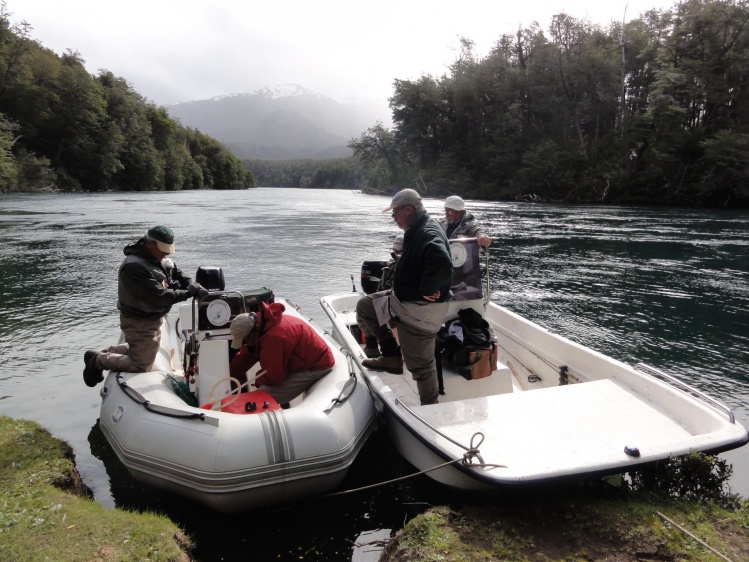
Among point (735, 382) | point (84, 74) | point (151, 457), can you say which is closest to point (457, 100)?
point (84, 74)

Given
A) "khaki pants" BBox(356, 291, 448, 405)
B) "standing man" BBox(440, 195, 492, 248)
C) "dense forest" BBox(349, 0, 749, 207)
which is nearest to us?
"khaki pants" BBox(356, 291, 448, 405)

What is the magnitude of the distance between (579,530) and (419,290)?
2157 millimetres

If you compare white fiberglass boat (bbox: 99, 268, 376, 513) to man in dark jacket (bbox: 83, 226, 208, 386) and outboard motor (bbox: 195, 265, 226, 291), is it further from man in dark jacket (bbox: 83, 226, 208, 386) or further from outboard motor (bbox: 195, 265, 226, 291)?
outboard motor (bbox: 195, 265, 226, 291)

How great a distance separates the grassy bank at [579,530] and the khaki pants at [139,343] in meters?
3.29

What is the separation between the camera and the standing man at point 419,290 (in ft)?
14.2

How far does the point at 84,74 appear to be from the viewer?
56750mm

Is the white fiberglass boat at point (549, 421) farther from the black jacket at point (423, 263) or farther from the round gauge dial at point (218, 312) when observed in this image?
the round gauge dial at point (218, 312)

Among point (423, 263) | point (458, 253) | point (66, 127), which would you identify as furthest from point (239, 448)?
point (66, 127)

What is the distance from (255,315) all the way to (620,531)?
3.24 metres

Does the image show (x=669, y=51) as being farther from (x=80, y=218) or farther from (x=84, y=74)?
(x=84, y=74)

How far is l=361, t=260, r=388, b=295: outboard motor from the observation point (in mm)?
7193

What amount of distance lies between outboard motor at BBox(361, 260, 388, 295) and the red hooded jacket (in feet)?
7.18

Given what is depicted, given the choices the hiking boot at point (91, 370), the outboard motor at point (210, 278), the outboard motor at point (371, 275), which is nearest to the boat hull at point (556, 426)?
the outboard motor at point (371, 275)

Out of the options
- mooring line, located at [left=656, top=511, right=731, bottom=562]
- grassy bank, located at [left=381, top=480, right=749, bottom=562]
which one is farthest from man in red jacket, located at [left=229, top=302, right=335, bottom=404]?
mooring line, located at [left=656, top=511, right=731, bottom=562]
